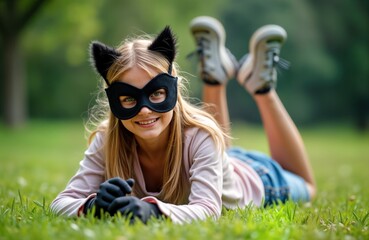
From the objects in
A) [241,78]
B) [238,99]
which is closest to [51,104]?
[238,99]

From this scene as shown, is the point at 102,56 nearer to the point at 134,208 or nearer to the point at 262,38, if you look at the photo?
the point at 134,208

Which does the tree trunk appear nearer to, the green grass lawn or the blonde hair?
the green grass lawn

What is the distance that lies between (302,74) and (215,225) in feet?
89.4

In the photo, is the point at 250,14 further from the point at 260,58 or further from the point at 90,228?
the point at 90,228

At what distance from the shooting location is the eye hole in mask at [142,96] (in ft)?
10.5

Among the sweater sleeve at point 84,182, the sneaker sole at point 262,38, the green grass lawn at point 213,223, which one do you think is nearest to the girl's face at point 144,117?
the sweater sleeve at point 84,182

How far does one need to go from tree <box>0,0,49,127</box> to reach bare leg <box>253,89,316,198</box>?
12.2 meters

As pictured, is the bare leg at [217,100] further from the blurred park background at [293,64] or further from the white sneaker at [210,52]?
the blurred park background at [293,64]

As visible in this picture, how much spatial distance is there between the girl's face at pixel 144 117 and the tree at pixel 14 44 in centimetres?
1331

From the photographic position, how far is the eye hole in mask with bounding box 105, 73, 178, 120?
3195 mm

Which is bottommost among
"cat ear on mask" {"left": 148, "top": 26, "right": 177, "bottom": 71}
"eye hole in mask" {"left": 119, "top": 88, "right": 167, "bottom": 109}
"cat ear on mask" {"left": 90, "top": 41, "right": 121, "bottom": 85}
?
"eye hole in mask" {"left": 119, "top": 88, "right": 167, "bottom": 109}

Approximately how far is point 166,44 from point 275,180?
5.77ft

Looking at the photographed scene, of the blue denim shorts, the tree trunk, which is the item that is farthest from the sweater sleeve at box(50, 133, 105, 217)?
the tree trunk

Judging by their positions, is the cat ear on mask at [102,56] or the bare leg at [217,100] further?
the bare leg at [217,100]
